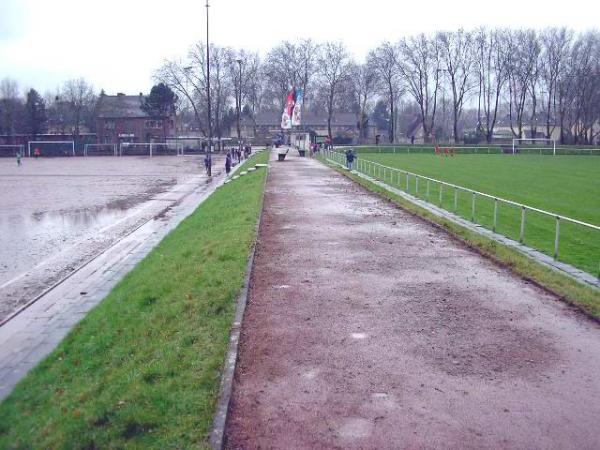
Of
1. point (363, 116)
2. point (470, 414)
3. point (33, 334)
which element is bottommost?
point (33, 334)

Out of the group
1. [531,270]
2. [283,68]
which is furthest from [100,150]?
[531,270]

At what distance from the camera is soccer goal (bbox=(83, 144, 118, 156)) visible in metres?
88.4

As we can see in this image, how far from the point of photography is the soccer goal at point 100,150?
88375 millimetres

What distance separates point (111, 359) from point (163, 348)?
754mm

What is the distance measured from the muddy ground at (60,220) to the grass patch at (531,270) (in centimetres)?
900

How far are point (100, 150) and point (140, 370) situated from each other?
8814cm

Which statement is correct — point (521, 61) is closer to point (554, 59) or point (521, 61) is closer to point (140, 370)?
point (554, 59)

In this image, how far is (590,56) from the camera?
86.2 metres

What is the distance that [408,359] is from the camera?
275 inches

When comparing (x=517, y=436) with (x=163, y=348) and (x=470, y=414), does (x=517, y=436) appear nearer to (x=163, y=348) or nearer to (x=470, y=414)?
(x=470, y=414)

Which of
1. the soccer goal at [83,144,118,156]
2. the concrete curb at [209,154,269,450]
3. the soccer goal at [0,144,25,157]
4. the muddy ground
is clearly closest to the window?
the soccer goal at [83,144,118,156]

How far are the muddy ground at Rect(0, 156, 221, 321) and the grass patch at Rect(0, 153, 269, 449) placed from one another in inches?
100

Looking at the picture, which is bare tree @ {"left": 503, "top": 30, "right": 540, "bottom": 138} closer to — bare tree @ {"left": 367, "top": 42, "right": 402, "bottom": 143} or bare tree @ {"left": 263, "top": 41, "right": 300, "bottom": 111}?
bare tree @ {"left": 367, "top": 42, "right": 402, "bottom": 143}

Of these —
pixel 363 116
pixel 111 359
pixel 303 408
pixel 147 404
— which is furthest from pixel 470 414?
pixel 363 116
